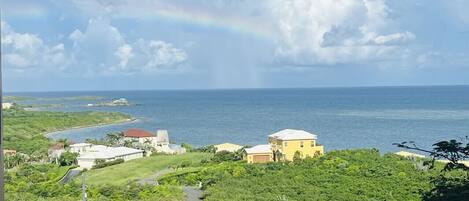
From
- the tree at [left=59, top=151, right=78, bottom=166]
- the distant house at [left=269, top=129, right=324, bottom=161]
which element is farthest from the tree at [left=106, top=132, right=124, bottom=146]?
the distant house at [left=269, top=129, right=324, bottom=161]

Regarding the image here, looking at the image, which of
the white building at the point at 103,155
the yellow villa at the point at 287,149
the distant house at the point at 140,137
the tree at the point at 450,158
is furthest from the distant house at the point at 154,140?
the tree at the point at 450,158

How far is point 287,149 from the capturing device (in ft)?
85.0

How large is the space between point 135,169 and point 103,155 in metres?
4.13

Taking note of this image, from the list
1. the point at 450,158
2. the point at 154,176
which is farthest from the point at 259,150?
the point at 450,158

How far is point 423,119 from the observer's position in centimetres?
6144

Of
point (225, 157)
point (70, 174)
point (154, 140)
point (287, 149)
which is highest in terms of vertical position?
point (287, 149)

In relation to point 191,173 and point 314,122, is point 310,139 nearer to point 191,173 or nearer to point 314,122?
point 191,173

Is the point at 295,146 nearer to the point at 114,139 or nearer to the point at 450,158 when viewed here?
the point at 114,139

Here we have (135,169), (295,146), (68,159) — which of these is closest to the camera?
(295,146)

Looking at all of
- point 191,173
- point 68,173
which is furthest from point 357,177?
point 68,173

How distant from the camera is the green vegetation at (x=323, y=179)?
15.6 meters

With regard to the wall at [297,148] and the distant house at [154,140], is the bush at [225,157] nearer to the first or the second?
the wall at [297,148]

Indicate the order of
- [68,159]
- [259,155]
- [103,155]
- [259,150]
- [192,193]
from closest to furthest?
[192,193]
[259,155]
[259,150]
[68,159]
[103,155]

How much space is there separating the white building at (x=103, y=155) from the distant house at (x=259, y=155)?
773 centimetres
